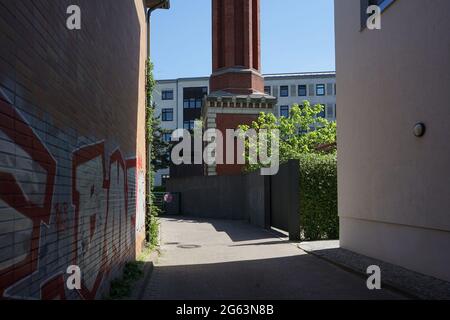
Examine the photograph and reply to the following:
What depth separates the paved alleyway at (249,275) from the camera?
876 centimetres

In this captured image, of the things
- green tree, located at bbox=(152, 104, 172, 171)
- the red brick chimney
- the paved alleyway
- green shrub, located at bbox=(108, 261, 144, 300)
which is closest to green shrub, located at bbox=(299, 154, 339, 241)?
the paved alleyway

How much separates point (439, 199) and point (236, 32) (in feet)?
119

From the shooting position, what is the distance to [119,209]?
9.72 metres

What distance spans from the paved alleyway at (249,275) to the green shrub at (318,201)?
3.98ft

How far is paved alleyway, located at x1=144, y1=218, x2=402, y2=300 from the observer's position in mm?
8758

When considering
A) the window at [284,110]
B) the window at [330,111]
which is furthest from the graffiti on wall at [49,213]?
the window at [330,111]

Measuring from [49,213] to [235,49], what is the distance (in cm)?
4020

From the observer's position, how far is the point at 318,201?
57.9 feet

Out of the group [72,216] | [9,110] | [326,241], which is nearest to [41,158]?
[9,110]

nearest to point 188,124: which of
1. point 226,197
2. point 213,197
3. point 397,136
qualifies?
point 213,197

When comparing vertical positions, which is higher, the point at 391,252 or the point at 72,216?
the point at 72,216

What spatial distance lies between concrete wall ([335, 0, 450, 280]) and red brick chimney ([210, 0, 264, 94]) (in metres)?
28.0
